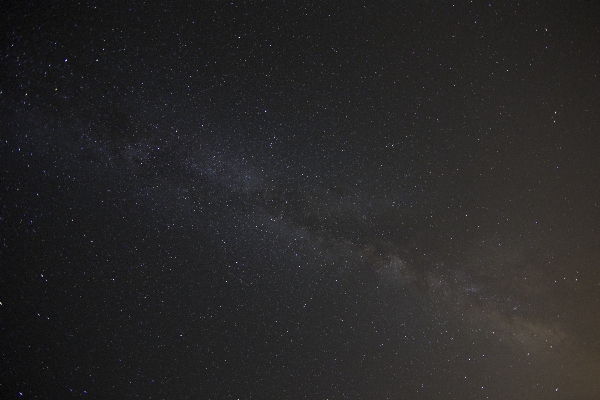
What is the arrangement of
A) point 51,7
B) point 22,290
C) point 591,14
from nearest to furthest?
point 51,7
point 22,290
point 591,14

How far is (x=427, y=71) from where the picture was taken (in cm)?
137

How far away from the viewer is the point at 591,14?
1511 mm

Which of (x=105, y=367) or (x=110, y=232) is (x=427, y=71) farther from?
(x=105, y=367)

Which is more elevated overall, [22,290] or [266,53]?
[266,53]

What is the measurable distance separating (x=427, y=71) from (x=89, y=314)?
6.22 feet

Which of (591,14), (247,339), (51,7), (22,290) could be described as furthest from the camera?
Answer: (591,14)

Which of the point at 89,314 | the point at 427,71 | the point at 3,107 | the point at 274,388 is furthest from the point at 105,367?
the point at 427,71

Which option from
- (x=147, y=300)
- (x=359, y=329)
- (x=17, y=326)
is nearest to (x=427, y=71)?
(x=359, y=329)

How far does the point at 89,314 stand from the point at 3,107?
0.90 m

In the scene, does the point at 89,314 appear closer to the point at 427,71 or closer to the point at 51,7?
the point at 51,7

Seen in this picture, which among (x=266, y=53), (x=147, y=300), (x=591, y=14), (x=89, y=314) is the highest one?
(x=591, y=14)

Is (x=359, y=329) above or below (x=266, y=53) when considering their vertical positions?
below

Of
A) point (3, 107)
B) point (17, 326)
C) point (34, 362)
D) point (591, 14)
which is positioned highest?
point (591, 14)

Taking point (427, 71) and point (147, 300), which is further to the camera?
point (427, 71)
